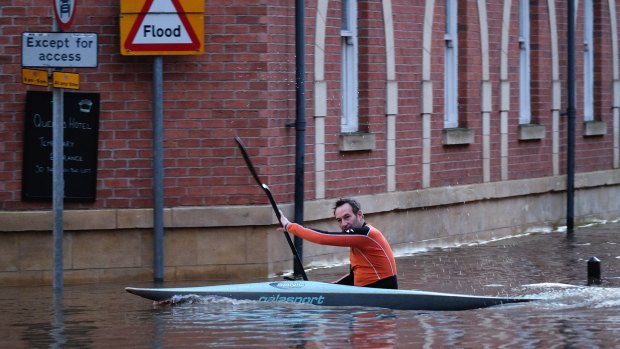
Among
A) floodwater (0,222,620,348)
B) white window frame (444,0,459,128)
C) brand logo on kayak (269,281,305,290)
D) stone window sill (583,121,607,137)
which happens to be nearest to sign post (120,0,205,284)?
floodwater (0,222,620,348)

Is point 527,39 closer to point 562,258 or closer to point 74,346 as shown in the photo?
point 562,258

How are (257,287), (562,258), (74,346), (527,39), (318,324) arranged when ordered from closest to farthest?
(74,346), (318,324), (257,287), (562,258), (527,39)

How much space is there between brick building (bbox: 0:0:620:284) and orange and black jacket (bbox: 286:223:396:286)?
3.06 m

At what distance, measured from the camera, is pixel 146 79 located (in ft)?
59.3

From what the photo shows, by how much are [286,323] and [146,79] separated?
4998 millimetres

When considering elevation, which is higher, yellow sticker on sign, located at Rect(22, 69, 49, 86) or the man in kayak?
yellow sticker on sign, located at Rect(22, 69, 49, 86)

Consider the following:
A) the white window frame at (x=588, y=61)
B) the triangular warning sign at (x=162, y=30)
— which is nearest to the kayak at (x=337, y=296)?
the triangular warning sign at (x=162, y=30)

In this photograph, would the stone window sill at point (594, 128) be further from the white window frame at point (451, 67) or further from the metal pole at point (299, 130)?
the metal pole at point (299, 130)

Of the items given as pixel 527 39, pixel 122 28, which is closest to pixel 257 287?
pixel 122 28

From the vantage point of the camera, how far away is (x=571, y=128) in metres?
27.2

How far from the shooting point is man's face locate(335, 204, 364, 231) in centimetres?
1512

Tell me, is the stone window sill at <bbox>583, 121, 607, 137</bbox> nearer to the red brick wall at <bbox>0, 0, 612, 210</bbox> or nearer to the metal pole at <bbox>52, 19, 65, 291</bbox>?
the red brick wall at <bbox>0, 0, 612, 210</bbox>

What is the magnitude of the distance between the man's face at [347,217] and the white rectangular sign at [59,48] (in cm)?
270

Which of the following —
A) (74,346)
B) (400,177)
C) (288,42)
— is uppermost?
(288,42)
